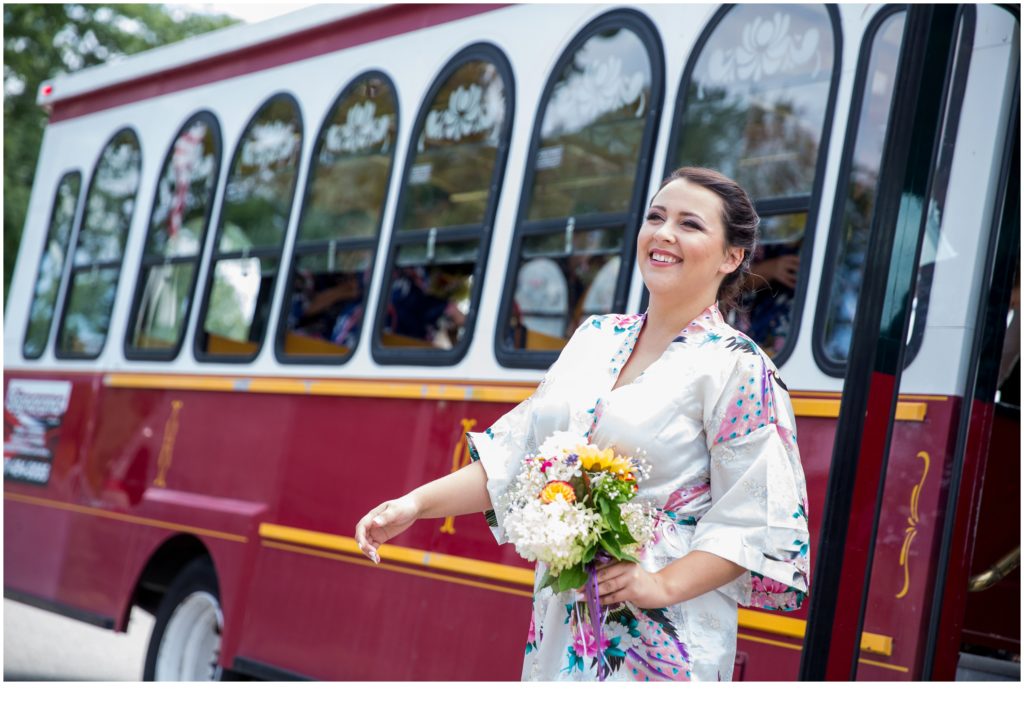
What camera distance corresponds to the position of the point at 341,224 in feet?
18.1

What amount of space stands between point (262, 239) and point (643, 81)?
2.22m

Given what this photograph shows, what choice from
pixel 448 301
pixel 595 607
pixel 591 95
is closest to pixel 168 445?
pixel 448 301

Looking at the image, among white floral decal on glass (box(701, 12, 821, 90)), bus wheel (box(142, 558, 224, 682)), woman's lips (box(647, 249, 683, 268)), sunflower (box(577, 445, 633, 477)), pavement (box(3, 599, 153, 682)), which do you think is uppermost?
white floral decal on glass (box(701, 12, 821, 90))

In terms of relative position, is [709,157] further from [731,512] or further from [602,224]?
[731,512]

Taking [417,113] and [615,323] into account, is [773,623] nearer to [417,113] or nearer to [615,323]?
[615,323]

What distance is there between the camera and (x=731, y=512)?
85.8 inches

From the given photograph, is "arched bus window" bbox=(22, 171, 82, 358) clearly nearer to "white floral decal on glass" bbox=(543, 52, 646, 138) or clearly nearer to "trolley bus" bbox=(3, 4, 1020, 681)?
"trolley bus" bbox=(3, 4, 1020, 681)

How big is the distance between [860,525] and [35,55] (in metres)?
16.1

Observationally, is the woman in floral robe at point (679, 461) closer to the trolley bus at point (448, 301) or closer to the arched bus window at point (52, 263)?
the trolley bus at point (448, 301)

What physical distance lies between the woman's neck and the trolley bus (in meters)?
0.56

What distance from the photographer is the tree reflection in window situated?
3.62m

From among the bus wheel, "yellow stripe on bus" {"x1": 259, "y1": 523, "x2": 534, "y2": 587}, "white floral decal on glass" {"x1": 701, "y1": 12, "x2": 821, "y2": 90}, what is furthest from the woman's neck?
the bus wheel

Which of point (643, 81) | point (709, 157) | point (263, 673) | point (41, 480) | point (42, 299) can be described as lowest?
point (263, 673)

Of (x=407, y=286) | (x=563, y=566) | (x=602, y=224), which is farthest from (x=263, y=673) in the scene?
(x=563, y=566)
